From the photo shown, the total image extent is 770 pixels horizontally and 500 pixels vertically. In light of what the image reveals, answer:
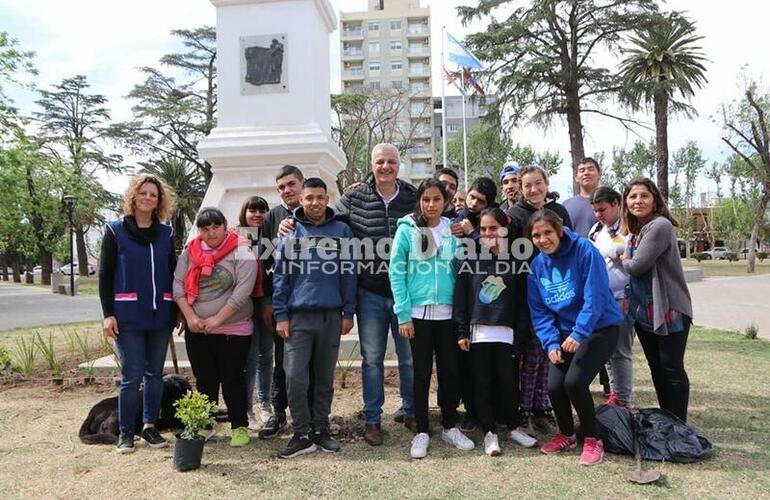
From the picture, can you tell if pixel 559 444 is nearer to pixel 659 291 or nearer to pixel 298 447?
pixel 659 291

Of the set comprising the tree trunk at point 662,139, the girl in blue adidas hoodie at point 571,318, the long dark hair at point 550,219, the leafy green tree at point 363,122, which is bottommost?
the girl in blue adidas hoodie at point 571,318

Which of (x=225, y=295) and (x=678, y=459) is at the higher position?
(x=225, y=295)

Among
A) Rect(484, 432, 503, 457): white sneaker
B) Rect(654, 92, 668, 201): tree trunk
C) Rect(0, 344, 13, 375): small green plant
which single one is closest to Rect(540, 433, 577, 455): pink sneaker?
Rect(484, 432, 503, 457): white sneaker

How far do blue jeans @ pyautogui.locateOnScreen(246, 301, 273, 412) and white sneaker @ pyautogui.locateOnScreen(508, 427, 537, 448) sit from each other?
1.86 meters

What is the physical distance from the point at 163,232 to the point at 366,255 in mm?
1414

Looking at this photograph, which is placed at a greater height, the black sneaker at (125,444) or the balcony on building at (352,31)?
the balcony on building at (352,31)

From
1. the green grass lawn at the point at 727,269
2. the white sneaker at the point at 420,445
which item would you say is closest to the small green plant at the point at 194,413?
the white sneaker at the point at 420,445

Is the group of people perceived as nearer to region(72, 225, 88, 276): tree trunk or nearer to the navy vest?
the navy vest

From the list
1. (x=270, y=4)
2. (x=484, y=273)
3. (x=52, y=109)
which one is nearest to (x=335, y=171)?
(x=270, y=4)

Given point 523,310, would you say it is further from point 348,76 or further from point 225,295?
point 348,76

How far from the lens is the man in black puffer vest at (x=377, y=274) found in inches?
149

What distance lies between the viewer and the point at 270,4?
586 centimetres

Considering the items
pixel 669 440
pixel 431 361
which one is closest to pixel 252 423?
pixel 431 361

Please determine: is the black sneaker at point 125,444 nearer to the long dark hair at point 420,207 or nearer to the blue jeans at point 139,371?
the blue jeans at point 139,371
